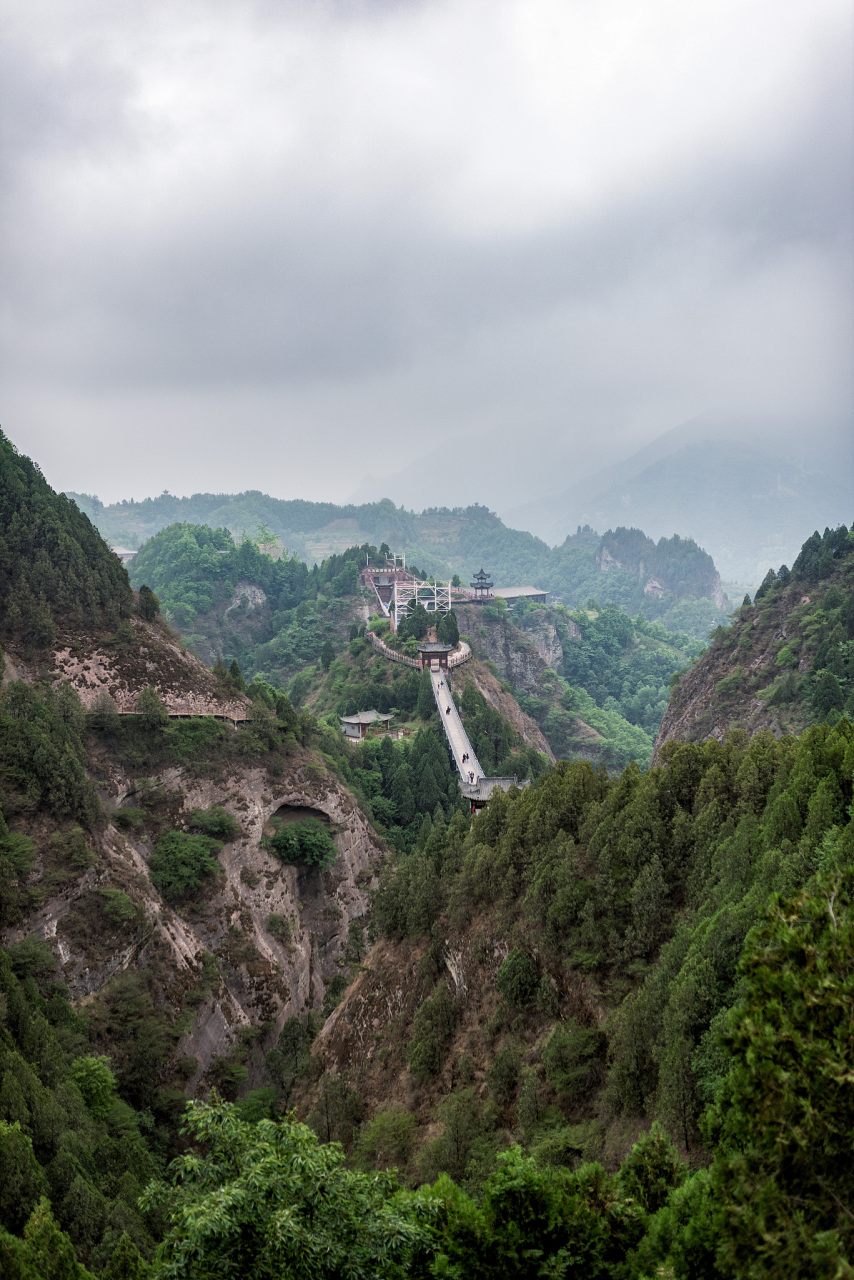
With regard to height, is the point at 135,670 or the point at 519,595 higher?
the point at 519,595

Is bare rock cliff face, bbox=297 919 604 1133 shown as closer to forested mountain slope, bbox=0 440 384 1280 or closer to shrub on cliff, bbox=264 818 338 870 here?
forested mountain slope, bbox=0 440 384 1280

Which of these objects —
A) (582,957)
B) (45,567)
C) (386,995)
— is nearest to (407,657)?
(45,567)

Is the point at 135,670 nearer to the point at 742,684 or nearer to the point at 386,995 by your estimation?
the point at 386,995

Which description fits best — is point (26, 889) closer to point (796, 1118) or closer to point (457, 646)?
point (796, 1118)

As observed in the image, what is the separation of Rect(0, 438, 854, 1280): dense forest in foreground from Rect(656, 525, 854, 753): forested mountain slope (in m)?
1.04

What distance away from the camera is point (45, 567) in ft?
138

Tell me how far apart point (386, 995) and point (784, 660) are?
39.4 metres

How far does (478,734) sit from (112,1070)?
140ft

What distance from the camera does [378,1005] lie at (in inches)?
1109

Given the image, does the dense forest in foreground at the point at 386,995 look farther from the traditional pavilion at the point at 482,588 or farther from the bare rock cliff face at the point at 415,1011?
the traditional pavilion at the point at 482,588

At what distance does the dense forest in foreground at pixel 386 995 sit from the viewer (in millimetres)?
9219

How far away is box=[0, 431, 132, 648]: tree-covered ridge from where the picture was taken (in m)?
40.6

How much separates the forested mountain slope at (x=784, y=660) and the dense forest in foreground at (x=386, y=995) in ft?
3.40

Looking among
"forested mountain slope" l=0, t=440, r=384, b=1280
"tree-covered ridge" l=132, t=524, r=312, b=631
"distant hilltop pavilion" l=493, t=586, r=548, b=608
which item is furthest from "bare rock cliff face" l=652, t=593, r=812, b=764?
"tree-covered ridge" l=132, t=524, r=312, b=631
